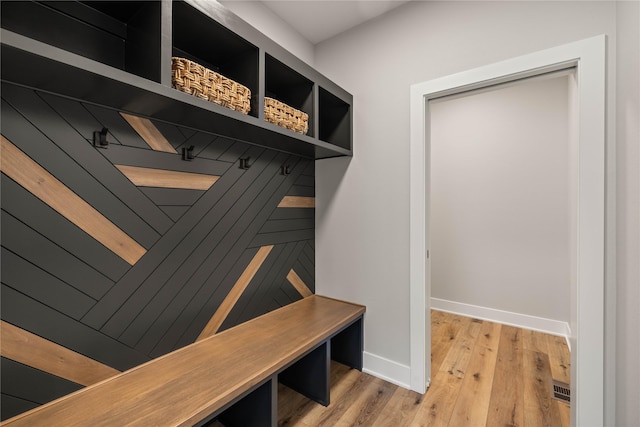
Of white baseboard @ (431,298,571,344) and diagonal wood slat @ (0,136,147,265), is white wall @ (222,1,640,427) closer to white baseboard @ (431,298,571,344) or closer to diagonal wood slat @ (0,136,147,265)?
diagonal wood slat @ (0,136,147,265)

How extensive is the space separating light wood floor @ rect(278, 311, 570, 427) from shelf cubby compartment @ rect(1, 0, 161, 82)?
2.08m

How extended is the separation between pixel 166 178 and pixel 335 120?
145 cm

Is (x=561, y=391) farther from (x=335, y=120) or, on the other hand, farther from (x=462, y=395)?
(x=335, y=120)

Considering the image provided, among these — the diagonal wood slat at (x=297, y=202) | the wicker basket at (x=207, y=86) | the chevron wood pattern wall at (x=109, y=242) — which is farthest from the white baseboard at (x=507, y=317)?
the wicker basket at (x=207, y=86)

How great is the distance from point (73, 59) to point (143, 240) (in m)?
0.82

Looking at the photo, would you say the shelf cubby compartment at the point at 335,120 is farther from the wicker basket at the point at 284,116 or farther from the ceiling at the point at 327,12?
the ceiling at the point at 327,12

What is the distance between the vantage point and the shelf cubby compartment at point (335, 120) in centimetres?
228

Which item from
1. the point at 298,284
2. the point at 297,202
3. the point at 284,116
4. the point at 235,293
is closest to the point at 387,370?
the point at 298,284

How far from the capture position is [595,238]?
55.1 inches

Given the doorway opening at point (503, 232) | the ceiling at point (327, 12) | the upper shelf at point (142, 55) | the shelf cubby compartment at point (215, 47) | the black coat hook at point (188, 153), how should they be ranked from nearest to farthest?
the upper shelf at point (142, 55) → the shelf cubby compartment at point (215, 47) → the black coat hook at point (188, 153) → the ceiling at point (327, 12) → the doorway opening at point (503, 232)

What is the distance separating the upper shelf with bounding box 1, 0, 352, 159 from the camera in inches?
37.4

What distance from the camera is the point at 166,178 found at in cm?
148

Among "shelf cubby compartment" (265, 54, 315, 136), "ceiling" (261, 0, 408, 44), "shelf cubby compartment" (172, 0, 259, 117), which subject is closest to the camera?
"shelf cubby compartment" (172, 0, 259, 117)

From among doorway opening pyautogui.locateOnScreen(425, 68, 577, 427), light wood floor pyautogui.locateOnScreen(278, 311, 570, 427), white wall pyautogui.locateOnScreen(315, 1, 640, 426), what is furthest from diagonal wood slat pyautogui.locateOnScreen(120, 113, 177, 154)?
doorway opening pyautogui.locateOnScreen(425, 68, 577, 427)
